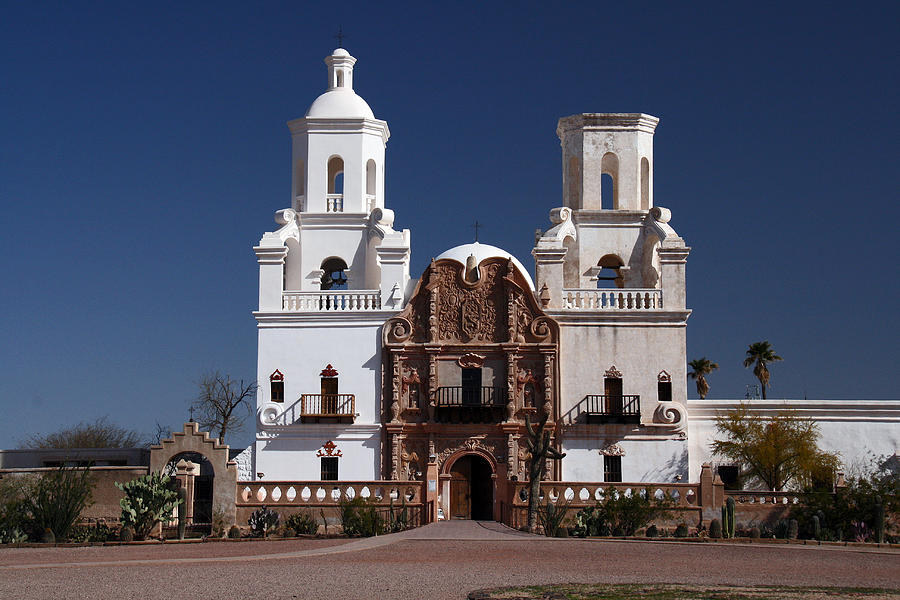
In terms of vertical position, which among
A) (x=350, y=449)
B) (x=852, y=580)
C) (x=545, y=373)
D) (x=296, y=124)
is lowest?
(x=852, y=580)

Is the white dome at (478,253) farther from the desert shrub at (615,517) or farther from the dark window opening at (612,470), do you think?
the desert shrub at (615,517)

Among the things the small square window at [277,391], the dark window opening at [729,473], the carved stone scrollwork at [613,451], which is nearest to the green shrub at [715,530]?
the carved stone scrollwork at [613,451]

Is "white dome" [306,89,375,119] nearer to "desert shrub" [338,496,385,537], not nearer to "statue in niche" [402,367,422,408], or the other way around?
"statue in niche" [402,367,422,408]

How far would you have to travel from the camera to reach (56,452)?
41.1 meters

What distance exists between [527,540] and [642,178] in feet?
61.2

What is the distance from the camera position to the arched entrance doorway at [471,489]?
1550 inches

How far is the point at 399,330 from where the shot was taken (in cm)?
4003

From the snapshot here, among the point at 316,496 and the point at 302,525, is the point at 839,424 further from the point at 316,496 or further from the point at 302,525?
the point at 302,525

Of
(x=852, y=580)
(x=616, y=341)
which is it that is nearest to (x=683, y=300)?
(x=616, y=341)

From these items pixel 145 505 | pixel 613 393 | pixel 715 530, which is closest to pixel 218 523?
pixel 145 505

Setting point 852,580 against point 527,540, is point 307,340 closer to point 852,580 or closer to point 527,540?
point 527,540

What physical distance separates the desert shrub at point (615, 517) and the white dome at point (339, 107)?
671 inches

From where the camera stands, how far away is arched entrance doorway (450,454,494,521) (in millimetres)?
39375

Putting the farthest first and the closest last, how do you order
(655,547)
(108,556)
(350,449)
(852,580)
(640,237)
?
(640,237)
(350,449)
(655,547)
(108,556)
(852,580)
